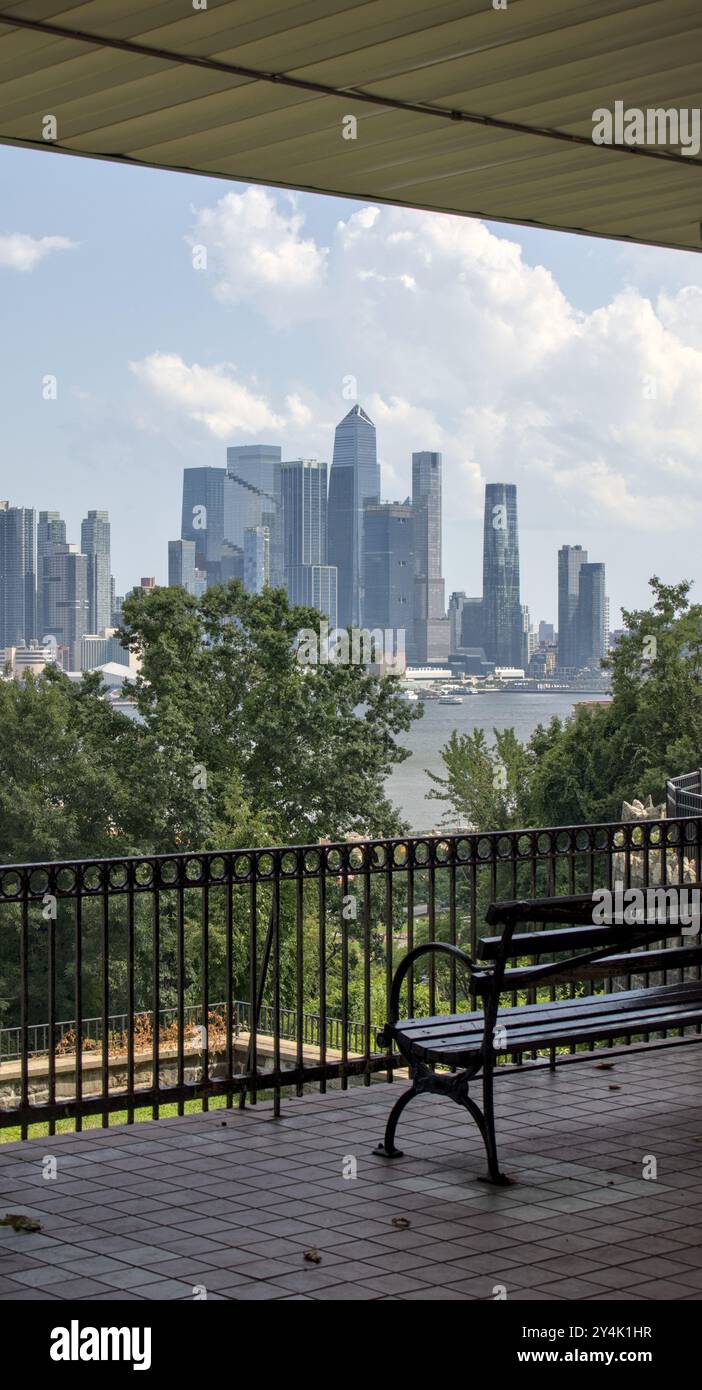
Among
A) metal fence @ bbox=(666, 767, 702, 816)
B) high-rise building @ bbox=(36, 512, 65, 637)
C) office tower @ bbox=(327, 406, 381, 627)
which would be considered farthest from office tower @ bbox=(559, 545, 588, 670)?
metal fence @ bbox=(666, 767, 702, 816)

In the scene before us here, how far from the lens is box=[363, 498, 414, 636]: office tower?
126 m

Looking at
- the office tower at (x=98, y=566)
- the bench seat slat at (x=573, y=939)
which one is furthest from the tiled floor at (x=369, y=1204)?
the office tower at (x=98, y=566)

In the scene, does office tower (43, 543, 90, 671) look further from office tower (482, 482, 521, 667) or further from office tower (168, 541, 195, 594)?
office tower (482, 482, 521, 667)

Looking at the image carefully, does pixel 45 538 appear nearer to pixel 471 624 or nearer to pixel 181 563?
pixel 181 563

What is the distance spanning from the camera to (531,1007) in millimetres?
6020

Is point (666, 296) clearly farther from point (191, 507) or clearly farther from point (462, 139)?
point (462, 139)

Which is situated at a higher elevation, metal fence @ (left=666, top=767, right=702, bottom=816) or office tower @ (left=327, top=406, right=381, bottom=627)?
office tower @ (left=327, top=406, right=381, bottom=627)

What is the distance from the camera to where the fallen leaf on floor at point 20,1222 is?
190 inches

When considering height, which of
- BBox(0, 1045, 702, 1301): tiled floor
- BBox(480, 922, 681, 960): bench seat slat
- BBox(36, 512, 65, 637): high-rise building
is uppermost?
BBox(36, 512, 65, 637): high-rise building

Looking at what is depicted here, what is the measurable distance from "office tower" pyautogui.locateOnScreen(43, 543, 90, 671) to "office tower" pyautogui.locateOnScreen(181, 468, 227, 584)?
346 inches

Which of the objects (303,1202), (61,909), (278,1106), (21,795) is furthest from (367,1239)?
(21,795)

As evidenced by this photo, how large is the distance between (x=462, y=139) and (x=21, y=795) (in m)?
50.4

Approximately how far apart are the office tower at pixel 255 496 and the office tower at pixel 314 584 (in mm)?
1547

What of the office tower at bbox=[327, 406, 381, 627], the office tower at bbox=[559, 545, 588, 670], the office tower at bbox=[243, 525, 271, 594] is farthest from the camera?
the office tower at bbox=[559, 545, 588, 670]
